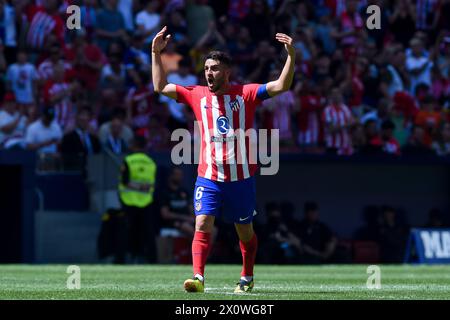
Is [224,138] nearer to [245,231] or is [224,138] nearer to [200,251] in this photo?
[245,231]

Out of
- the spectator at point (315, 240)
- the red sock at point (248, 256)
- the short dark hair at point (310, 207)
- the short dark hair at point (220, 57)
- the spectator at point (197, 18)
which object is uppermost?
the spectator at point (197, 18)

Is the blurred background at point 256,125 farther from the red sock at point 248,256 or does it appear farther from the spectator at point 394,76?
the red sock at point 248,256

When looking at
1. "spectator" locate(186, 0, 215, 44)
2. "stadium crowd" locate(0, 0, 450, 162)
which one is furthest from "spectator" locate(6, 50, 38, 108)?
"spectator" locate(186, 0, 215, 44)

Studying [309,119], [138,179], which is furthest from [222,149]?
[309,119]

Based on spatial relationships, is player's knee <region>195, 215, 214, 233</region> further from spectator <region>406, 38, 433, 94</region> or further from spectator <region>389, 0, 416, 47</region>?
spectator <region>389, 0, 416, 47</region>

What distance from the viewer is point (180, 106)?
22.2 metres

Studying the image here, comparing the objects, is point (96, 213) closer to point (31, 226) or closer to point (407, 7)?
point (31, 226)

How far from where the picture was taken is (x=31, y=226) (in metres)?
20.5

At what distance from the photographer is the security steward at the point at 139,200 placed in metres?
20.4

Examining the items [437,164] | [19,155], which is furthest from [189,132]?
[437,164]

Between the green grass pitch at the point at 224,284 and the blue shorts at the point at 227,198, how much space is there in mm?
699

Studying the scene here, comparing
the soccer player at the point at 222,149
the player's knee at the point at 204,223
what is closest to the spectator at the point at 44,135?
the soccer player at the point at 222,149

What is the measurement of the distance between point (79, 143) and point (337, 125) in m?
4.76

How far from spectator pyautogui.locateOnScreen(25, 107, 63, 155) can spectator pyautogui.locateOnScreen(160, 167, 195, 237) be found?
2019 millimetres
